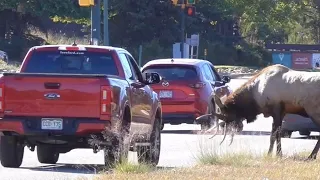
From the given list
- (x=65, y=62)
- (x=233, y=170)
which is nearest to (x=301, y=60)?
(x=65, y=62)

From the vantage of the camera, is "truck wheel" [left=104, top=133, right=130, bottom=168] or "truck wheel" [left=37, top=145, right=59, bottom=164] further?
"truck wheel" [left=37, top=145, right=59, bottom=164]

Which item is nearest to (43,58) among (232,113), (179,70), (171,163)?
(171,163)

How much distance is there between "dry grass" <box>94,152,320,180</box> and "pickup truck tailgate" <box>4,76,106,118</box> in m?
1.26

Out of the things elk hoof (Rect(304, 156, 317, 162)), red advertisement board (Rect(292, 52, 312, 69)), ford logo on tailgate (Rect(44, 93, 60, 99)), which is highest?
ford logo on tailgate (Rect(44, 93, 60, 99))

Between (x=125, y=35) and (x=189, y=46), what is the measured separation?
13643 millimetres

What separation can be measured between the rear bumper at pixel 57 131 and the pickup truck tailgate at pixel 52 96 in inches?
3.5

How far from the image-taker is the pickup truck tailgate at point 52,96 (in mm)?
13633

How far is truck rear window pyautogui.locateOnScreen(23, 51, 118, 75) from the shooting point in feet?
49.3

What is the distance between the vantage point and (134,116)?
48.6 ft

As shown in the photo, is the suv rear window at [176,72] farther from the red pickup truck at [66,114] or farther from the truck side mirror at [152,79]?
the red pickup truck at [66,114]

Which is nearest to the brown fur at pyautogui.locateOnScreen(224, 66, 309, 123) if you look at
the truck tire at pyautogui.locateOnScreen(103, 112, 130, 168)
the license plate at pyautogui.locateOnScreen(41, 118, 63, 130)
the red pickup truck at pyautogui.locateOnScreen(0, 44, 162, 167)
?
the red pickup truck at pyautogui.locateOnScreen(0, 44, 162, 167)

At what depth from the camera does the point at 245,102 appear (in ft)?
55.7

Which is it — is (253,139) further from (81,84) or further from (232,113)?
(81,84)

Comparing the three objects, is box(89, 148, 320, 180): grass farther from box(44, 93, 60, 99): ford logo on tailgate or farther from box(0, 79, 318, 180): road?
box(44, 93, 60, 99): ford logo on tailgate
